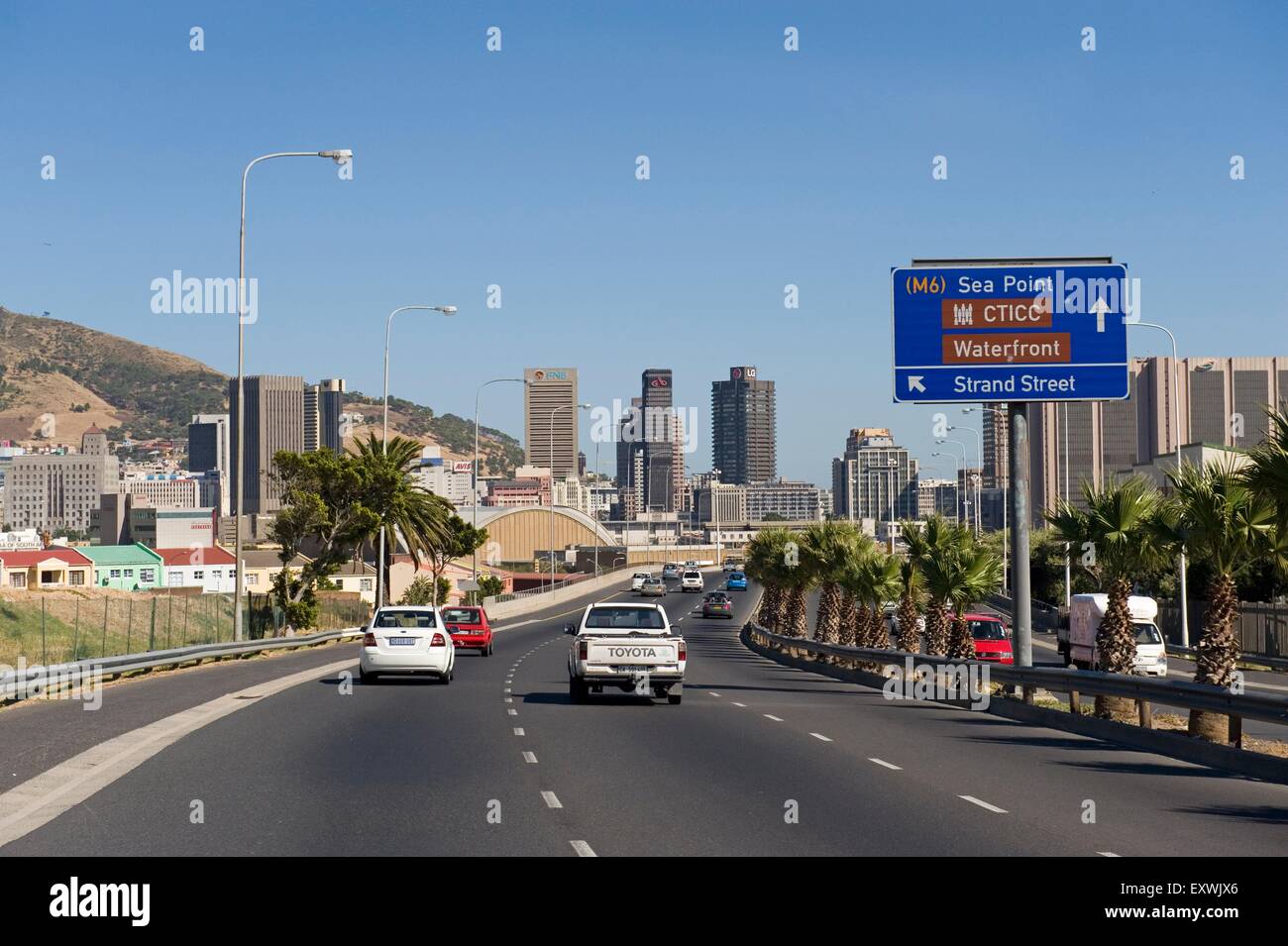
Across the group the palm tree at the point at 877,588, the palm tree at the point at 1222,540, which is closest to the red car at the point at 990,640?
the palm tree at the point at 877,588

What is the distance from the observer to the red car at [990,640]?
4675 centimetres

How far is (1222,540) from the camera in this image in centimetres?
2191

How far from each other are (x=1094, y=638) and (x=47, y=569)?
3847 inches

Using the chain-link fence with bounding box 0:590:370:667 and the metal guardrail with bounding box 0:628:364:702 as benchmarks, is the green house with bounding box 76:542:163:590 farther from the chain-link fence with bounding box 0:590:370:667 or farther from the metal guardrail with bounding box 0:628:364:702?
the metal guardrail with bounding box 0:628:364:702

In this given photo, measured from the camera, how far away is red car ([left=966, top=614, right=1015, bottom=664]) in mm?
46750

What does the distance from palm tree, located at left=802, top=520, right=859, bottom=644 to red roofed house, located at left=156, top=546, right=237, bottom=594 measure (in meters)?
86.5

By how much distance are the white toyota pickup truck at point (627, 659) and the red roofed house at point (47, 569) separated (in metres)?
97.2

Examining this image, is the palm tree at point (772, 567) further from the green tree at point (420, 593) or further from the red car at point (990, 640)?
the green tree at point (420, 593)

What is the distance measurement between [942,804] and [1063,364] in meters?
16.3

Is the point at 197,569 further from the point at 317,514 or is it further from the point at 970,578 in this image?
the point at 970,578

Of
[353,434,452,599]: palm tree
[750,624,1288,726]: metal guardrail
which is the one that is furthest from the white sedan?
[353,434,452,599]: palm tree

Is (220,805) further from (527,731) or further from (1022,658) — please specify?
(1022,658)

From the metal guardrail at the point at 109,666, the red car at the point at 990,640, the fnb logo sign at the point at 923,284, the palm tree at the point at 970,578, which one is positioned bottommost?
the red car at the point at 990,640
